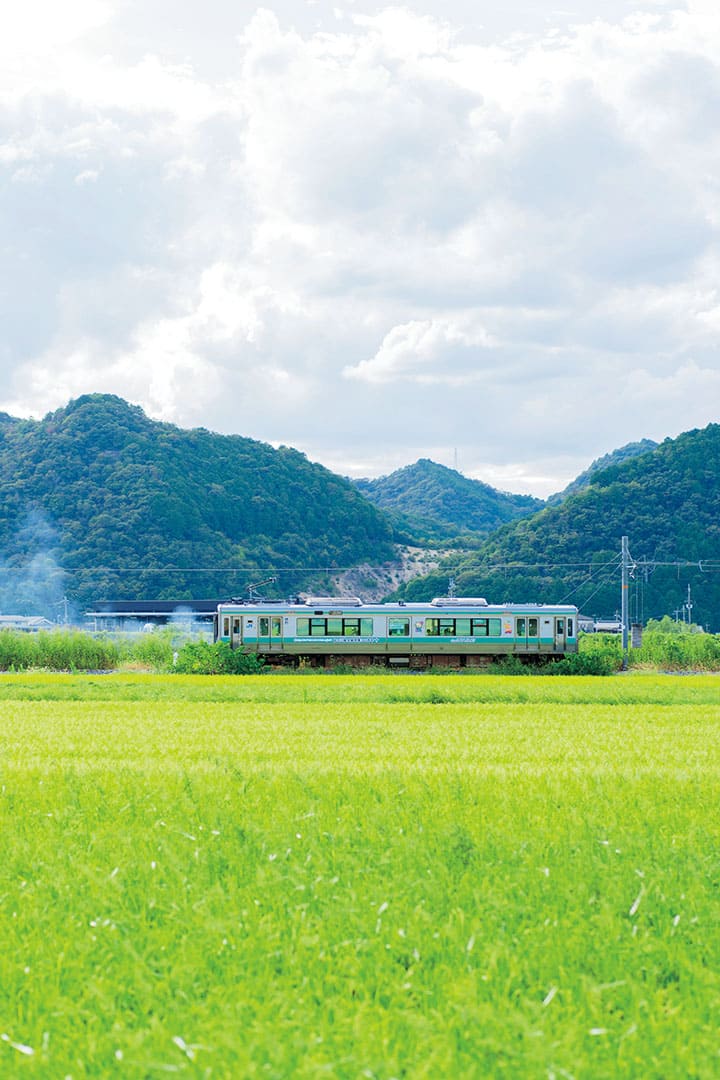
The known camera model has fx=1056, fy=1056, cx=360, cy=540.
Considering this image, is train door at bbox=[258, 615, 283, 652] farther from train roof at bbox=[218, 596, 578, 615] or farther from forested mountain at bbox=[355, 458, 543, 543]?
forested mountain at bbox=[355, 458, 543, 543]

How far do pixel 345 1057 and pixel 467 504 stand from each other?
147871mm

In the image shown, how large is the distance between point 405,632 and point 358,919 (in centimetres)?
3183

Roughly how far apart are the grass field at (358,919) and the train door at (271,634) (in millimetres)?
27988

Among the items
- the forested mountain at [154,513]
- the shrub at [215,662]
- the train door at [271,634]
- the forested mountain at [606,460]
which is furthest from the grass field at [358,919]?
the forested mountain at [606,460]

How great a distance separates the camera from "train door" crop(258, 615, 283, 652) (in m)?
36.8

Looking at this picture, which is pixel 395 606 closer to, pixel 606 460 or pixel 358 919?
pixel 358 919

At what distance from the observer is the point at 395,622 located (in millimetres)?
36438

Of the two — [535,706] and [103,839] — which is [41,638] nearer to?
[535,706]

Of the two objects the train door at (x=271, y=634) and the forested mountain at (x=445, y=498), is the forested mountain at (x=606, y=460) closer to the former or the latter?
the forested mountain at (x=445, y=498)

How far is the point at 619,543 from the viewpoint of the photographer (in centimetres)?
7225

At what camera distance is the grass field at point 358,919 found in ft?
12.2

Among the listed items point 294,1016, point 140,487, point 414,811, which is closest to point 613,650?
point 414,811

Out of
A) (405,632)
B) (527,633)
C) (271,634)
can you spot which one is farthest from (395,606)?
(527,633)

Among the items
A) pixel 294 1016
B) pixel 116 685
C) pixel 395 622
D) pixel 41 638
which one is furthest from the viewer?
pixel 41 638
